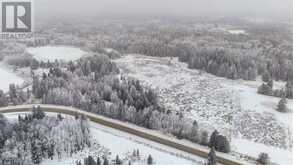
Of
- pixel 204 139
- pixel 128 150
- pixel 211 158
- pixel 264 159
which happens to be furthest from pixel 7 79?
pixel 264 159

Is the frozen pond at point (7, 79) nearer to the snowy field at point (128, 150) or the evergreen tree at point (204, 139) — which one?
the snowy field at point (128, 150)

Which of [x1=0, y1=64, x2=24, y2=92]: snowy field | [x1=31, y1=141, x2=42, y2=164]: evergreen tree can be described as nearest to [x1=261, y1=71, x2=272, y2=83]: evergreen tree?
[x1=31, y1=141, x2=42, y2=164]: evergreen tree

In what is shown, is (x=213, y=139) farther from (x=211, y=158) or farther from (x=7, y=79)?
(x=7, y=79)

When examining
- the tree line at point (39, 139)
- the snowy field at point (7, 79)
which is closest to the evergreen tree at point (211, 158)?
the tree line at point (39, 139)

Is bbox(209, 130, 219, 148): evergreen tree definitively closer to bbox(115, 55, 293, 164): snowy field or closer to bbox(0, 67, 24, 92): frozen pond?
bbox(115, 55, 293, 164): snowy field

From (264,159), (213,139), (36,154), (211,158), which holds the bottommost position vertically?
(36,154)

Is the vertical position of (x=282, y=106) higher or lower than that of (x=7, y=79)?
higher

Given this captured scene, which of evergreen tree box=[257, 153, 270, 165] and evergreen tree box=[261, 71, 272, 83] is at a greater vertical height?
evergreen tree box=[261, 71, 272, 83]

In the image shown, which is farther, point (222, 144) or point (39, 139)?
point (222, 144)

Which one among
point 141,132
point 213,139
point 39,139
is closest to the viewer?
point 39,139

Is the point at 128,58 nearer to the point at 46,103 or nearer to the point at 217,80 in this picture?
the point at 217,80
